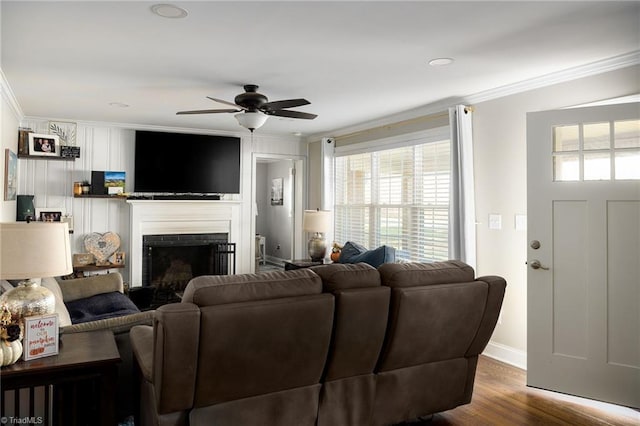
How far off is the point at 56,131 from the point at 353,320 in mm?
5040

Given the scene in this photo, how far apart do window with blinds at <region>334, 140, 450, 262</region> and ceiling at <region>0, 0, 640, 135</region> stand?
0.76 m

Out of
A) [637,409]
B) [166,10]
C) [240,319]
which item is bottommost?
[637,409]

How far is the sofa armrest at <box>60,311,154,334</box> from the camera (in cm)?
250

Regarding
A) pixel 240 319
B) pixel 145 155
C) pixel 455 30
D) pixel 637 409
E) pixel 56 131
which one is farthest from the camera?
pixel 145 155

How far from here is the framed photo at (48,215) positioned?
554cm

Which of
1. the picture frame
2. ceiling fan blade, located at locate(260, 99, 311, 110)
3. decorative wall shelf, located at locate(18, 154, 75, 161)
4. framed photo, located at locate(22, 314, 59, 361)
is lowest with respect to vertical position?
framed photo, located at locate(22, 314, 59, 361)

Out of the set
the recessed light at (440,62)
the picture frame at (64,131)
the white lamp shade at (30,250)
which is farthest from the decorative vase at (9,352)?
the picture frame at (64,131)

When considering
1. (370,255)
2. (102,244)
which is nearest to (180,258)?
(102,244)

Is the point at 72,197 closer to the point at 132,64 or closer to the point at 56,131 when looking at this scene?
the point at 56,131

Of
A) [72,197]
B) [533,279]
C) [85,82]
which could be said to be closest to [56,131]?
[72,197]

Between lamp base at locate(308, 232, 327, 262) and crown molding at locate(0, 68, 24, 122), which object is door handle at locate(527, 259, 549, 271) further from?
crown molding at locate(0, 68, 24, 122)

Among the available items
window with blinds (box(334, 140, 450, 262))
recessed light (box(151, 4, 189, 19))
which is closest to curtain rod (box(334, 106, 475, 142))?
window with blinds (box(334, 140, 450, 262))

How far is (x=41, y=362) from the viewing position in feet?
6.77

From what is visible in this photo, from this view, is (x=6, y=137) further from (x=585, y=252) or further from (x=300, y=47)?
(x=585, y=252)
